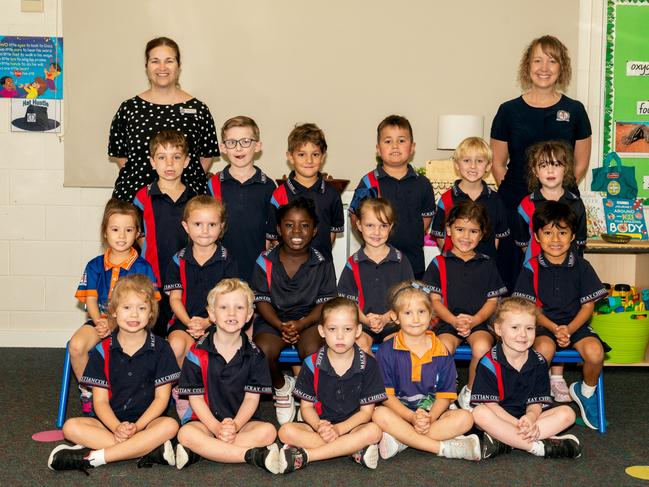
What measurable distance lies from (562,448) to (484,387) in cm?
38

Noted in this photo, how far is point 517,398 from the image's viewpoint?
3.32 metres

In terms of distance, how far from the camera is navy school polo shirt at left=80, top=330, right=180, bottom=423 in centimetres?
322

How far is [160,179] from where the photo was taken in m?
3.98

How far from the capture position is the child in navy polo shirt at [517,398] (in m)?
3.22

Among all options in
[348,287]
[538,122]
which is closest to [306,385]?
Result: [348,287]

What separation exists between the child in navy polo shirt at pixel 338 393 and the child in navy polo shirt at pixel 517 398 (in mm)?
440

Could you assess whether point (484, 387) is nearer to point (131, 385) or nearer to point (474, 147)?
point (474, 147)

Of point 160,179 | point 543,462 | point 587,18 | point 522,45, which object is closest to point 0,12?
point 160,179

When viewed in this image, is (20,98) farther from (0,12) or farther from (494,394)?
(494,394)

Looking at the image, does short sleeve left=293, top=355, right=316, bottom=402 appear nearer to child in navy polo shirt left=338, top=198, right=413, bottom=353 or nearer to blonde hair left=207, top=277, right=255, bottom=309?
blonde hair left=207, top=277, right=255, bottom=309

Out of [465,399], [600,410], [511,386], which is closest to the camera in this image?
[511,386]

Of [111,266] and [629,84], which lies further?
[629,84]

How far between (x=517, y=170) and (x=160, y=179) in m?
1.84

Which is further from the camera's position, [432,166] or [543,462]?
[432,166]
